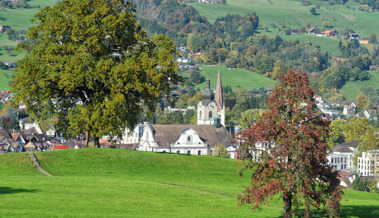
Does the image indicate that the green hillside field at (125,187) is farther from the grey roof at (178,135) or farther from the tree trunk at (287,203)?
the grey roof at (178,135)

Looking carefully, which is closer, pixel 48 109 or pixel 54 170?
pixel 54 170

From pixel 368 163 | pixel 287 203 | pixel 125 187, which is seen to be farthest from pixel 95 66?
pixel 368 163

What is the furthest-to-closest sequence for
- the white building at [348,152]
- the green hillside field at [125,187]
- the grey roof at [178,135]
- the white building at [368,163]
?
1. the white building at [348,152]
2. the grey roof at [178,135]
3. the white building at [368,163]
4. the green hillside field at [125,187]

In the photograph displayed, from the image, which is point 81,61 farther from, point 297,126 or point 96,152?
point 297,126

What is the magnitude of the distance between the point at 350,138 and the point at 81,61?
134m

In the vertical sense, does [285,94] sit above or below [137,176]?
above

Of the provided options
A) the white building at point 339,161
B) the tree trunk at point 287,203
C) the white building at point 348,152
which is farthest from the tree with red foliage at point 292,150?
the white building at point 348,152

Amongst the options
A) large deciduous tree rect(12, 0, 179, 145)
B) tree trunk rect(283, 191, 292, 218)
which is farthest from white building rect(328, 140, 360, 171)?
tree trunk rect(283, 191, 292, 218)

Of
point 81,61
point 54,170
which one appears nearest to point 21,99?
point 81,61

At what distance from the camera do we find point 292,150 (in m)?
25.7

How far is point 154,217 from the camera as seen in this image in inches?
1061

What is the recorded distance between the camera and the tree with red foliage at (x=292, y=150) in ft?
83.9

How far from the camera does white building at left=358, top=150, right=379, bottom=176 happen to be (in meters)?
113

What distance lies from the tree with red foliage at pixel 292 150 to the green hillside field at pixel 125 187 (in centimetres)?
289
